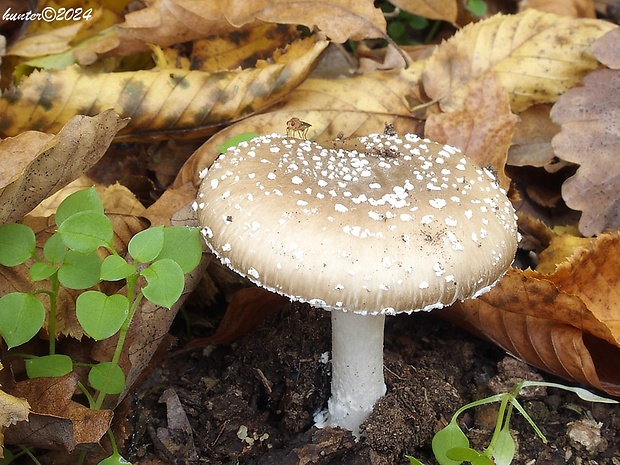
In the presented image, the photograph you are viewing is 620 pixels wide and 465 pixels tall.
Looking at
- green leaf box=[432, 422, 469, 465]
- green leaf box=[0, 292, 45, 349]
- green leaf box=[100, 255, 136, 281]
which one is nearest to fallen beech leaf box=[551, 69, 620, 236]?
green leaf box=[432, 422, 469, 465]

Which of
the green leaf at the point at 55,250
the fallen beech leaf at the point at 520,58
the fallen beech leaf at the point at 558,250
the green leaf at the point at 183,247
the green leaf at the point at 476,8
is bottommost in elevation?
the fallen beech leaf at the point at 558,250

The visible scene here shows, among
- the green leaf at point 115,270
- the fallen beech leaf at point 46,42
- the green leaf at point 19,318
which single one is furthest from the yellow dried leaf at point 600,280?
the fallen beech leaf at point 46,42

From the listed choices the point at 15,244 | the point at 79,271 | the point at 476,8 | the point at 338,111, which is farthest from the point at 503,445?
the point at 476,8

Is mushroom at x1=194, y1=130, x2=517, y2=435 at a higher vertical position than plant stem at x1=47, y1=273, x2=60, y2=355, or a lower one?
higher

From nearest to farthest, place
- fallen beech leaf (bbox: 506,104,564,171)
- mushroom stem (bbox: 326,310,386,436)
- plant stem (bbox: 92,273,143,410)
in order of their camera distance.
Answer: plant stem (bbox: 92,273,143,410), mushroom stem (bbox: 326,310,386,436), fallen beech leaf (bbox: 506,104,564,171)

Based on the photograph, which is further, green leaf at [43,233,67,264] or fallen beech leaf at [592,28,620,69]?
fallen beech leaf at [592,28,620,69]

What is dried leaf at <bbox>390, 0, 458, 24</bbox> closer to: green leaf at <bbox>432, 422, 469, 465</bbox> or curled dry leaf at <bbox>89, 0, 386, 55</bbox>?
curled dry leaf at <bbox>89, 0, 386, 55</bbox>

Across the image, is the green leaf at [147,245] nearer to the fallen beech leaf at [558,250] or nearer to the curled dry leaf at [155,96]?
the curled dry leaf at [155,96]
